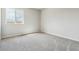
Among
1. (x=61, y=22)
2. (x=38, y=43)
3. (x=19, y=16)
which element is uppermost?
(x=19, y=16)

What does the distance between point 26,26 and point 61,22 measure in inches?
35.1

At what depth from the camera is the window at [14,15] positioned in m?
2.23

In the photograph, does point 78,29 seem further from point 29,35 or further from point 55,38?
point 29,35

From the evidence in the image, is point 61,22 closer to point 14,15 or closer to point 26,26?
point 26,26

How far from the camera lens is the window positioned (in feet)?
7.30

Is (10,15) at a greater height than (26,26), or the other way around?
(10,15)

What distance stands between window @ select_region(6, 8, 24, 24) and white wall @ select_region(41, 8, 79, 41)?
553 millimetres

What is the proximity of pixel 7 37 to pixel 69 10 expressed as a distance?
1.65m

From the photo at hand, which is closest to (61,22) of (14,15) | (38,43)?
(38,43)

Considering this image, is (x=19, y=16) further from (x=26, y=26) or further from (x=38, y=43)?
(x=38, y=43)

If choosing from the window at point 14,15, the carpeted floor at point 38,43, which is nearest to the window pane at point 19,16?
the window at point 14,15

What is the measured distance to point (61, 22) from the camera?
7.55 feet

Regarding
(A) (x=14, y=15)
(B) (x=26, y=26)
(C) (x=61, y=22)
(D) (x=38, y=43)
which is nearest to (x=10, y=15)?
(A) (x=14, y=15)
